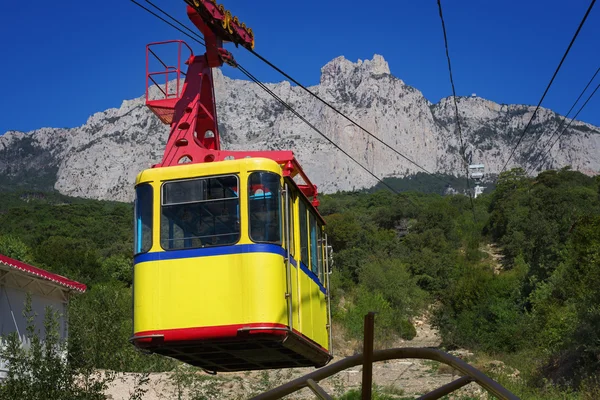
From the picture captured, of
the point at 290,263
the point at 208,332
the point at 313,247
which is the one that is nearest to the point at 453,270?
the point at 313,247

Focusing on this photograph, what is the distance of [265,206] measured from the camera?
31.8ft

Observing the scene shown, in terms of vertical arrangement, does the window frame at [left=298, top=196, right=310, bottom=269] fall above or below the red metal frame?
below

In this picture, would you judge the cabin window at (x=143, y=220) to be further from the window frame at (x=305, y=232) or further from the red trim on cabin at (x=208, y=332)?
the window frame at (x=305, y=232)

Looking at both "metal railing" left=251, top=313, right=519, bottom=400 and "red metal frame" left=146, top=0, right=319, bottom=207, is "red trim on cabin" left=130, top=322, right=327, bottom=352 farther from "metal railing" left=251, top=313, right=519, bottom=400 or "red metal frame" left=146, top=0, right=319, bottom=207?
"metal railing" left=251, top=313, right=519, bottom=400

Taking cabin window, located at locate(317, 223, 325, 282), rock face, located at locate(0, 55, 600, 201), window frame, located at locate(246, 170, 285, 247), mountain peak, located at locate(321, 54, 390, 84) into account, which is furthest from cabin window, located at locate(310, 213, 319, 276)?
mountain peak, located at locate(321, 54, 390, 84)

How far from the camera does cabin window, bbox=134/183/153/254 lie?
10.0 meters

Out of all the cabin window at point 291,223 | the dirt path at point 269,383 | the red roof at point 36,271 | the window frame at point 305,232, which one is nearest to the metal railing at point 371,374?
the cabin window at point 291,223

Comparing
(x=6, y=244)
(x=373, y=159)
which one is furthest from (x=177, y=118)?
(x=373, y=159)

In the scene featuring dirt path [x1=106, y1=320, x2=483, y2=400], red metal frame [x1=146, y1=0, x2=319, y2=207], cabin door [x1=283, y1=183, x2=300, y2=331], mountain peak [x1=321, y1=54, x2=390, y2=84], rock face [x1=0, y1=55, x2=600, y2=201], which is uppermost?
mountain peak [x1=321, y1=54, x2=390, y2=84]

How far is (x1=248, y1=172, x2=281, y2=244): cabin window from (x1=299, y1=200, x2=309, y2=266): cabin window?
94 cm

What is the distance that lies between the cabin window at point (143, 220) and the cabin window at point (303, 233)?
6.57 feet

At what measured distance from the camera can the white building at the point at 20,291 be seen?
20.5 metres

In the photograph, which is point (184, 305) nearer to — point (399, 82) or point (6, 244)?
point (6, 244)

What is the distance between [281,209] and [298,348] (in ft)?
6.19
